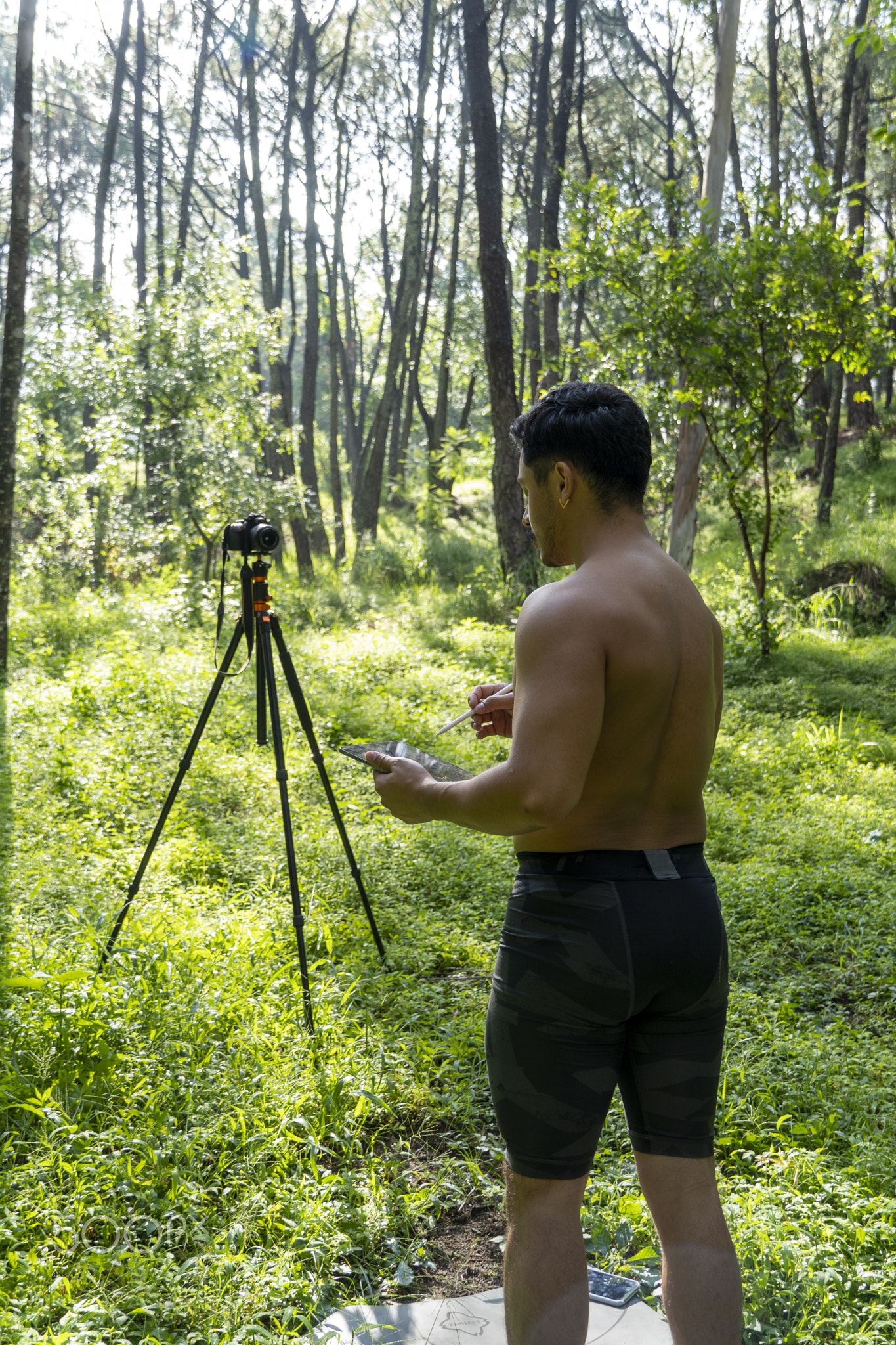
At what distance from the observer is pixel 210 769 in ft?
20.3

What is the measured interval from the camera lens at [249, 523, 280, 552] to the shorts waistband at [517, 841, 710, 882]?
231cm

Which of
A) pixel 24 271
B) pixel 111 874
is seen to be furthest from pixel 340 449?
pixel 111 874

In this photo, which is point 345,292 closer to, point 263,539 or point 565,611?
point 263,539

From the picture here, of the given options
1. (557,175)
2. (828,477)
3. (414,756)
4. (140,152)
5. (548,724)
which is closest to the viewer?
(548,724)

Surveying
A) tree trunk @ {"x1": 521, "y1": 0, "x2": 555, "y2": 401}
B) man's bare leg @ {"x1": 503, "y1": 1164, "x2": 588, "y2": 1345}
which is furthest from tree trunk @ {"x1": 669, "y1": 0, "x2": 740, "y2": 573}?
man's bare leg @ {"x1": 503, "y1": 1164, "x2": 588, "y2": 1345}

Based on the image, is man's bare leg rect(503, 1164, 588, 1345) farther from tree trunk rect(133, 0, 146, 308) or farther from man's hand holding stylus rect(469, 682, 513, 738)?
tree trunk rect(133, 0, 146, 308)

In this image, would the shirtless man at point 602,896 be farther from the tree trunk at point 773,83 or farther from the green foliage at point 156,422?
the tree trunk at point 773,83

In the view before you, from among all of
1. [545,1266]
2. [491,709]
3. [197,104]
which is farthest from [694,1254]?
[197,104]

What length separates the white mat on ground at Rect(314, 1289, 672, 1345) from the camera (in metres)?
2.17

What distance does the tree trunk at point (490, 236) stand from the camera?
34.8 feet

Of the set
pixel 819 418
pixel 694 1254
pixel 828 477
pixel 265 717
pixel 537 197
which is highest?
pixel 537 197

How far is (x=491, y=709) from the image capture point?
6.73ft

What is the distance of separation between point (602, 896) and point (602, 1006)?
0.62 feet

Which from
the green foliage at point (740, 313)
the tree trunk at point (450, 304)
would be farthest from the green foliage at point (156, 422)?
the tree trunk at point (450, 304)
